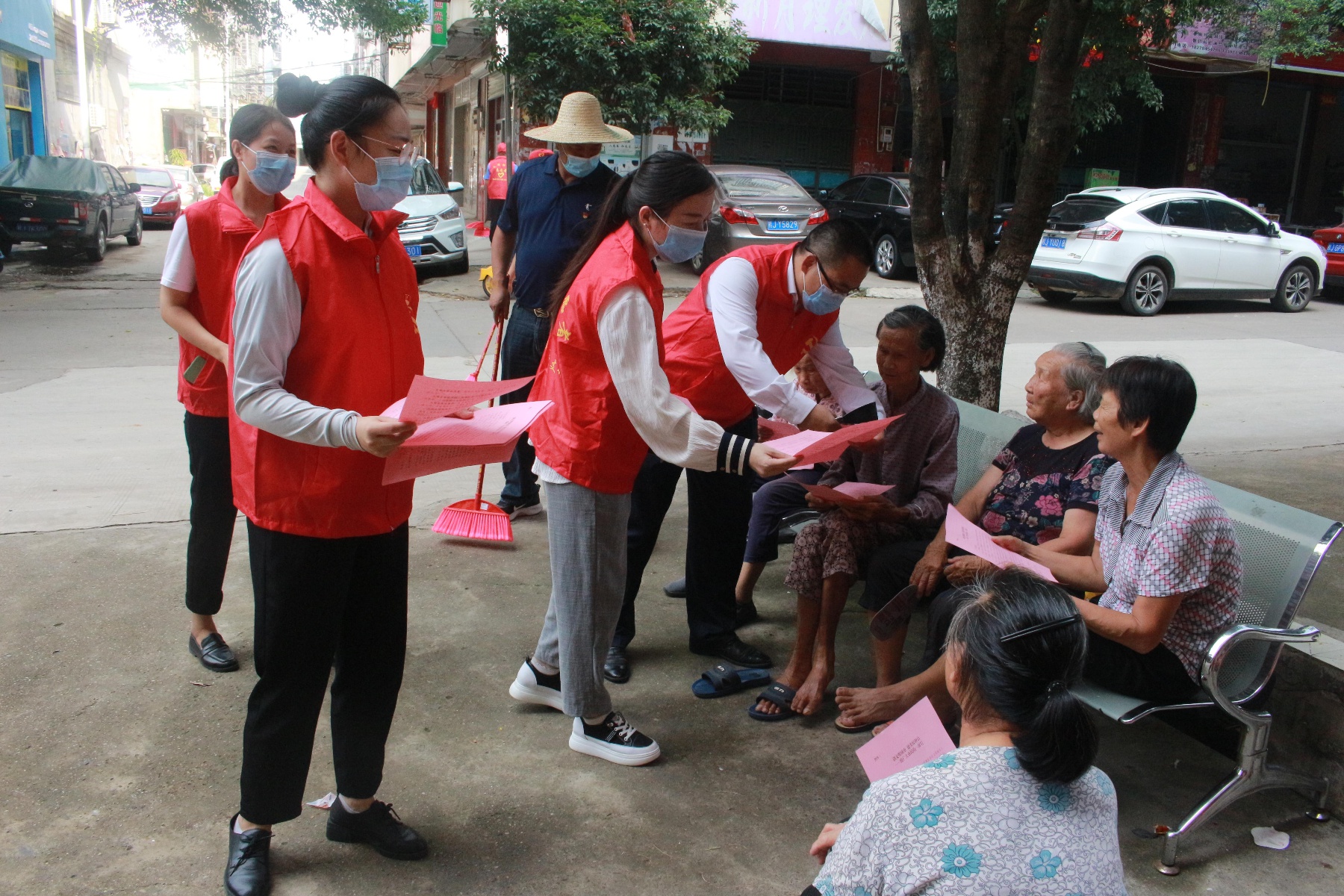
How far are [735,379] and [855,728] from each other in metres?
1.17

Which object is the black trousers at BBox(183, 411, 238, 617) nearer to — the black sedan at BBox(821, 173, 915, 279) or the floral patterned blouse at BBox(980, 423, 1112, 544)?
the floral patterned blouse at BBox(980, 423, 1112, 544)

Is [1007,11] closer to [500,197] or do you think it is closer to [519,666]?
[519,666]

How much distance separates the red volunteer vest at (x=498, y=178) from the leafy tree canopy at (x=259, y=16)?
5.09 m

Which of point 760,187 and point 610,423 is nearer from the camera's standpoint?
point 610,423

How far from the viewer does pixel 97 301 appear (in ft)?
41.2

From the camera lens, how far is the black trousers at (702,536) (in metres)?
3.62

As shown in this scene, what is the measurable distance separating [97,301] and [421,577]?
1019 centimetres

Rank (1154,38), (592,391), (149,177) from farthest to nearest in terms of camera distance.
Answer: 1. (149,177)
2. (1154,38)
3. (592,391)

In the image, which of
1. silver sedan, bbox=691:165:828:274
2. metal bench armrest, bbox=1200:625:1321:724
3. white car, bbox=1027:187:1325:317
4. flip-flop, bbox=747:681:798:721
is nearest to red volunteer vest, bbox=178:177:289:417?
flip-flop, bbox=747:681:798:721

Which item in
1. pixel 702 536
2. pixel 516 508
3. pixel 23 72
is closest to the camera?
pixel 702 536

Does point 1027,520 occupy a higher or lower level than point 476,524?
higher

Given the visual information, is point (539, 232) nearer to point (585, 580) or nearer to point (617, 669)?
point (617, 669)

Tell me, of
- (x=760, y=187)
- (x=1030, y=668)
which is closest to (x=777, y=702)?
(x=1030, y=668)

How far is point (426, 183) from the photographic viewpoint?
48.6 feet
